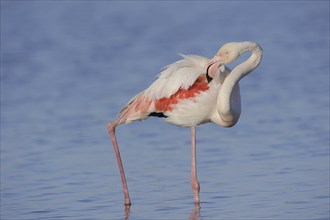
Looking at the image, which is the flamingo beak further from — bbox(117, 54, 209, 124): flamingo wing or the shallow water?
the shallow water

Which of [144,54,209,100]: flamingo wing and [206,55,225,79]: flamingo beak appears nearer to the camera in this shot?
[206,55,225,79]: flamingo beak

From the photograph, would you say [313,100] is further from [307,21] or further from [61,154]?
[307,21]

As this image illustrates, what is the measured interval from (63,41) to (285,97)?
867 centimetres

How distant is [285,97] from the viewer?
1302 centimetres

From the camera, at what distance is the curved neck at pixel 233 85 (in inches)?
321

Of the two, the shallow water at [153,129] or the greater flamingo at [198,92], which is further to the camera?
the shallow water at [153,129]

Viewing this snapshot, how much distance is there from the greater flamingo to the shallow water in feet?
1.66

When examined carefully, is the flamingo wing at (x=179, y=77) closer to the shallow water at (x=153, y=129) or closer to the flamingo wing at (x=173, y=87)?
the flamingo wing at (x=173, y=87)

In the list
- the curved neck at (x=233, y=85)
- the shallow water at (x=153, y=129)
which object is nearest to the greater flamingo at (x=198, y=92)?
the curved neck at (x=233, y=85)

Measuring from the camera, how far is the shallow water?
8.35 meters

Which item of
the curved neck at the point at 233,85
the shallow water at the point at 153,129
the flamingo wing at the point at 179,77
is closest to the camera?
the curved neck at the point at 233,85

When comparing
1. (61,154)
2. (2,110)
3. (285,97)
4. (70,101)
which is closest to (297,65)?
(285,97)

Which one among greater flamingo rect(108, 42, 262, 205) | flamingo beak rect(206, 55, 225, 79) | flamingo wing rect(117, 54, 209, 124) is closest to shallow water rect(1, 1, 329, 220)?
greater flamingo rect(108, 42, 262, 205)

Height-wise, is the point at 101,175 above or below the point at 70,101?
below
